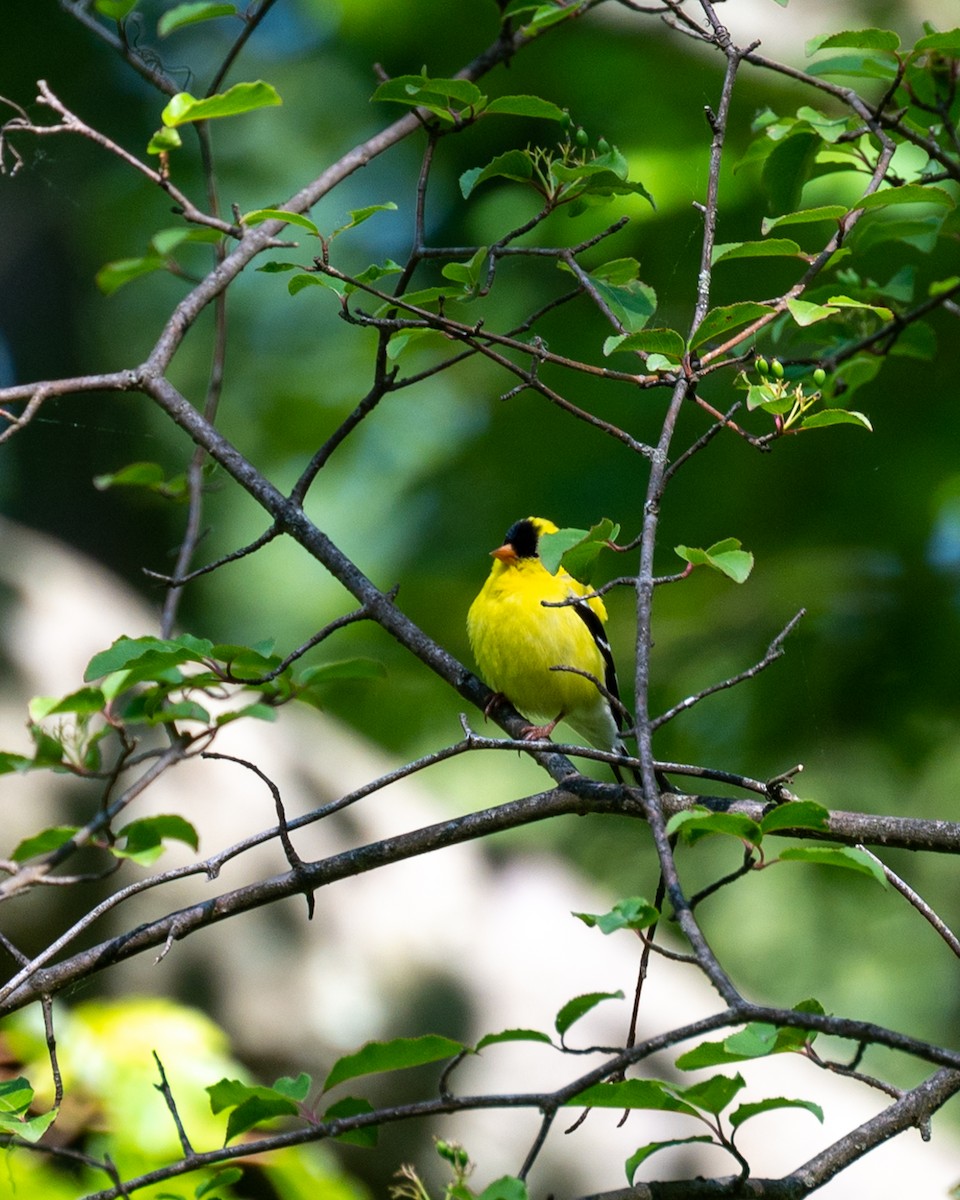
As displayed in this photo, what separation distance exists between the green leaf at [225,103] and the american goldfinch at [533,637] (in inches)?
62.6

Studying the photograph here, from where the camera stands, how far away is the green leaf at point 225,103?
1.50m

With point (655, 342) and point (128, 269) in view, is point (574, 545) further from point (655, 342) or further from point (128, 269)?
point (128, 269)

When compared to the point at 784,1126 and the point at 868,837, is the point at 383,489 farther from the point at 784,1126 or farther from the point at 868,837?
the point at 868,837

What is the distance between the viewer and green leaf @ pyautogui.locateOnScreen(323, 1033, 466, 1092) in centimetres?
122

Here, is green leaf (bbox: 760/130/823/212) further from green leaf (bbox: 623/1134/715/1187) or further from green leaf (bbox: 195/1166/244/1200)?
green leaf (bbox: 195/1166/244/1200)

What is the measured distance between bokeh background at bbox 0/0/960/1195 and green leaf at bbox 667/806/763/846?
212 cm

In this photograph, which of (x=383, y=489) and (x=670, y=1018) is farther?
(x=383, y=489)

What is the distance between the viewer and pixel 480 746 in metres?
1.37

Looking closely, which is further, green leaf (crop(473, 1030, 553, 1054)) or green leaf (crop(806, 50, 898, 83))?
green leaf (crop(806, 50, 898, 83))

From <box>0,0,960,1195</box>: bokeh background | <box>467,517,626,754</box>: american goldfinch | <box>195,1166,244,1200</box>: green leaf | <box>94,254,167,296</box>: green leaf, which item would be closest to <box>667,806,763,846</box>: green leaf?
<box>195,1166,244,1200</box>: green leaf

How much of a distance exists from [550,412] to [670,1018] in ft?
7.56

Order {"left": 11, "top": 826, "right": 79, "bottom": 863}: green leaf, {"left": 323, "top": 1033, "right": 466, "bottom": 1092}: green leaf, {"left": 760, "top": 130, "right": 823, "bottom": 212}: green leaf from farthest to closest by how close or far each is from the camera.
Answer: {"left": 11, "top": 826, "right": 79, "bottom": 863}: green leaf → {"left": 760, "top": 130, "right": 823, "bottom": 212}: green leaf → {"left": 323, "top": 1033, "right": 466, "bottom": 1092}: green leaf

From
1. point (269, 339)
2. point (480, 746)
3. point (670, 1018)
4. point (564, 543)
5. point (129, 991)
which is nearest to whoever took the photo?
point (564, 543)

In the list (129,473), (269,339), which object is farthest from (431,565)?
(129,473)
